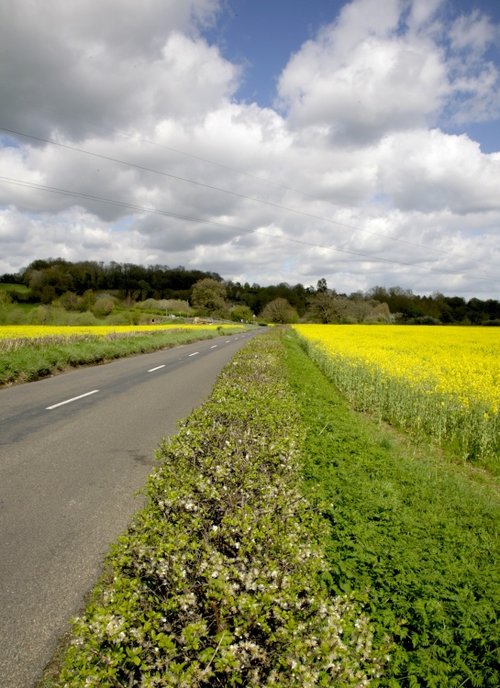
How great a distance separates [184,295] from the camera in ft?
352

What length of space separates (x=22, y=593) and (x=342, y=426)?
17.3 ft

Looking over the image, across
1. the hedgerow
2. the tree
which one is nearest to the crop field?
the hedgerow

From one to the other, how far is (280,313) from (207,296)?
19855 mm

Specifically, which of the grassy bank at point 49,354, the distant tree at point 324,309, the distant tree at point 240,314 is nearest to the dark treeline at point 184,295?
the distant tree at point 324,309

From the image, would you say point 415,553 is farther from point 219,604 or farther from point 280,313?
point 280,313

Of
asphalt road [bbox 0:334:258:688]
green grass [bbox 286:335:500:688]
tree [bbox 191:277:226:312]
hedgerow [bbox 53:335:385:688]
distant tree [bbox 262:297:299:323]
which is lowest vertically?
asphalt road [bbox 0:334:258:688]

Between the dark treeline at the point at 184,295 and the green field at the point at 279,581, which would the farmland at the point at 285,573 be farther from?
the dark treeline at the point at 184,295

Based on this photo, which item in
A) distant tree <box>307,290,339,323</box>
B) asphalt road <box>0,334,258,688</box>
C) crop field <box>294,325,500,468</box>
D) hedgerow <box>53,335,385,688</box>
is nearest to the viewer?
hedgerow <box>53,335,385,688</box>

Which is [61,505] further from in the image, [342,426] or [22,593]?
[342,426]

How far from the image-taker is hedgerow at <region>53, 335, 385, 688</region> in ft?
5.74

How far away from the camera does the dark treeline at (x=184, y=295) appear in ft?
227

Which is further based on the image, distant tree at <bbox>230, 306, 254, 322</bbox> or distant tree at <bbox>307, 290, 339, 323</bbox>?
distant tree at <bbox>230, 306, 254, 322</bbox>

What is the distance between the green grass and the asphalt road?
2.09m

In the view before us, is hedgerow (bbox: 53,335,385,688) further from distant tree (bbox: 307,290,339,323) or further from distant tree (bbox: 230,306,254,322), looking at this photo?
distant tree (bbox: 230,306,254,322)
